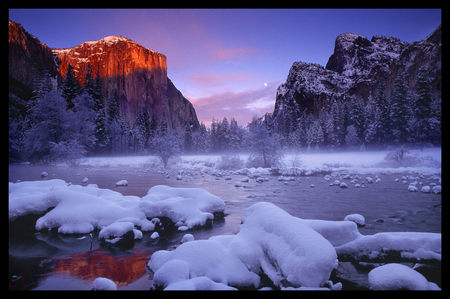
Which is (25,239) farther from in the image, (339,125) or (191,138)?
(191,138)

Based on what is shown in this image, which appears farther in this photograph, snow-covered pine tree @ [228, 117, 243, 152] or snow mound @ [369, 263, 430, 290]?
snow-covered pine tree @ [228, 117, 243, 152]

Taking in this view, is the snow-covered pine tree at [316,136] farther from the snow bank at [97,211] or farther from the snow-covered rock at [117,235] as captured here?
the snow-covered rock at [117,235]

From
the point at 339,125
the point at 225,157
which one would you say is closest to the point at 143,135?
the point at 225,157

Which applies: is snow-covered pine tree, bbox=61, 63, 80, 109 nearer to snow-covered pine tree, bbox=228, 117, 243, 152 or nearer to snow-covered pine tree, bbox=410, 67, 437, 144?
snow-covered pine tree, bbox=228, 117, 243, 152

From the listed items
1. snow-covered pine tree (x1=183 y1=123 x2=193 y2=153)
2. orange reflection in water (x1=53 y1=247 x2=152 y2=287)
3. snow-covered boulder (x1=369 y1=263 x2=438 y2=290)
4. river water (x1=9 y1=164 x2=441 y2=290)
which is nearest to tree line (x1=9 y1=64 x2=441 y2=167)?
river water (x1=9 y1=164 x2=441 y2=290)

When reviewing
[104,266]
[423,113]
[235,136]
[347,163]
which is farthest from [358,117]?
[104,266]

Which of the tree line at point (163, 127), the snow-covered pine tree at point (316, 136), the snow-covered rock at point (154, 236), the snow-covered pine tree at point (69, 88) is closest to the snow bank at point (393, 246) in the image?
the snow-covered rock at point (154, 236)

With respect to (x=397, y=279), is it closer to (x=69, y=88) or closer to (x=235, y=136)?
(x=69, y=88)
